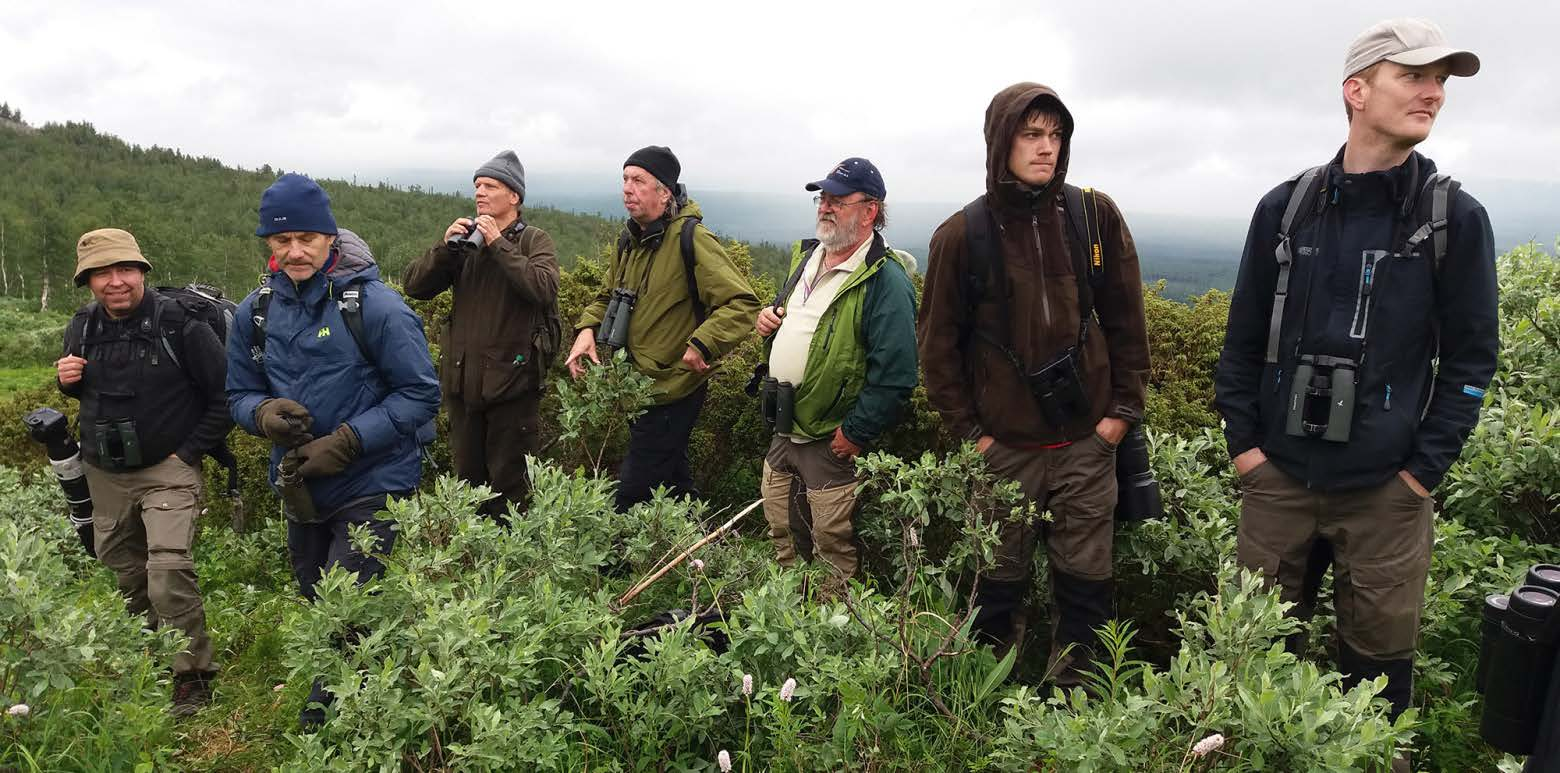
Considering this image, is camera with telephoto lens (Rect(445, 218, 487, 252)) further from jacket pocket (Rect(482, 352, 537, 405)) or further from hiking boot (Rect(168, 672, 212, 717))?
hiking boot (Rect(168, 672, 212, 717))

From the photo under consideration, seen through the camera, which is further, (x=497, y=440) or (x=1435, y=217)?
(x=497, y=440)

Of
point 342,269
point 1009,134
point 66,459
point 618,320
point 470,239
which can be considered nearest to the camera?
point 1009,134

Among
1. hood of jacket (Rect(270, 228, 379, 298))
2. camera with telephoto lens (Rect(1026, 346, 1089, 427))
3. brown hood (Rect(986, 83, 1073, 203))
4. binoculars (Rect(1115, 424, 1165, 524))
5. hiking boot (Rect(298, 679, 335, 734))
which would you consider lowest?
hiking boot (Rect(298, 679, 335, 734))

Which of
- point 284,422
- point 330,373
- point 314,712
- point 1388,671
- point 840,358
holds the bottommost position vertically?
point 314,712

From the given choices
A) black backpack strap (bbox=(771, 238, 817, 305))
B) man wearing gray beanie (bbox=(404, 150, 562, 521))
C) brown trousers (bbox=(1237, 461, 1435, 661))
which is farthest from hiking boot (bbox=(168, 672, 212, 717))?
brown trousers (bbox=(1237, 461, 1435, 661))

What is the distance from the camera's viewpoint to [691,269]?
488 cm

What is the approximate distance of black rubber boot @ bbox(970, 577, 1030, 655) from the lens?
3.71m

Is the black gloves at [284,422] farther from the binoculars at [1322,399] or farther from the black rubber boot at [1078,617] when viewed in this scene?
the binoculars at [1322,399]

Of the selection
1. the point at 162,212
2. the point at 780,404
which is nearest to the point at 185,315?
the point at 780,404

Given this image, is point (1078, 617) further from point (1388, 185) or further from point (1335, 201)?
point (1388, 185)

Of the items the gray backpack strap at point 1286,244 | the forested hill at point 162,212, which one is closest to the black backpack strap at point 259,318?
the gray backpack strap at point 1286,244

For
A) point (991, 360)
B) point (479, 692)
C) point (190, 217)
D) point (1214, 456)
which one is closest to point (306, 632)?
point (479, 692)

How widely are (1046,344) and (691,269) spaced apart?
2113 millimetres

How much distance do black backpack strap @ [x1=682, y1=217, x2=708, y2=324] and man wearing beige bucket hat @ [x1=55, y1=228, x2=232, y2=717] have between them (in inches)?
96.1
